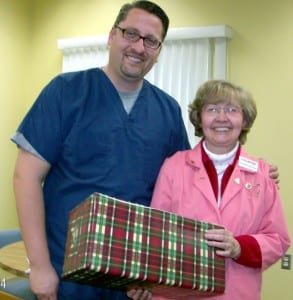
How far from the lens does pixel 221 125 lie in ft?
5.87

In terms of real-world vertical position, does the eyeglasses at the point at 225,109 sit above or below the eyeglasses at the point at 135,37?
below

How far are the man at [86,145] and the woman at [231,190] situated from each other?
125 mm

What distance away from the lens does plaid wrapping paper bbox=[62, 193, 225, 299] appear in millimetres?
1334

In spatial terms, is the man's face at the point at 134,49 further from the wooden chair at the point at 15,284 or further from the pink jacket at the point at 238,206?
the wooden chair at the point at 15,284

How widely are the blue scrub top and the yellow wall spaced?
2.22 meters

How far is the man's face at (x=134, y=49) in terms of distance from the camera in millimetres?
1737

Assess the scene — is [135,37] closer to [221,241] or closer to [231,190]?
[231,190]

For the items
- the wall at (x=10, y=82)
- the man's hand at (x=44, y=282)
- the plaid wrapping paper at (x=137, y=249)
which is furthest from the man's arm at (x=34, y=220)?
the wall at (x=10, y=82)

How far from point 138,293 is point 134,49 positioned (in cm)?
80

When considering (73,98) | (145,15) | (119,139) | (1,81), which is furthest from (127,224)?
(1,81)

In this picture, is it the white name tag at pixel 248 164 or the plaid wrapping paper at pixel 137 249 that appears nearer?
the plaid wrapping paper at pixel 137 249

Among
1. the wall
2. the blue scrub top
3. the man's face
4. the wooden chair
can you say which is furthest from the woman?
the wall

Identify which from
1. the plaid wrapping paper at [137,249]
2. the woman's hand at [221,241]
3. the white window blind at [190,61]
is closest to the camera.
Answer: the plaid wrapping paper at [137,249]

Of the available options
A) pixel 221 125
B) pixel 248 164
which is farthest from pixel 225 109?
pixel 248 164
